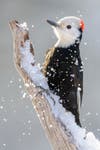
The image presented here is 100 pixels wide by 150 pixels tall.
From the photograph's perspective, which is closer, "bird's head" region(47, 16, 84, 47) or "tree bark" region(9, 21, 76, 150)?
"tree bark" region(9, 21, 76, 150)

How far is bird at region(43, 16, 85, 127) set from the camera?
293 inches

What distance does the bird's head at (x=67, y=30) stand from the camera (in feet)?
24.9

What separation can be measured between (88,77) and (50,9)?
0.95 m

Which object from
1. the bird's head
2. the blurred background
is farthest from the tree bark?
the blurred background

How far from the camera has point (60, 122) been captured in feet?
23.0

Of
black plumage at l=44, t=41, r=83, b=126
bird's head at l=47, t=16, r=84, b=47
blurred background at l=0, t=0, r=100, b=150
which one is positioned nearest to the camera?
black plumage at l=44, t=41, r=83, b=126

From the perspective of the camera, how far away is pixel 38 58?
1095 centimetres

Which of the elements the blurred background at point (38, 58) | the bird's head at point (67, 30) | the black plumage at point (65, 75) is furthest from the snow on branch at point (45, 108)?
the blurred background at point (38, 58)

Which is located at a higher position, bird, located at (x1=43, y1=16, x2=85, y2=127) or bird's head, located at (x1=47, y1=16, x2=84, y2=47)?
bird's head, located at (x1=47, y1=16, x2=84, y2=47)

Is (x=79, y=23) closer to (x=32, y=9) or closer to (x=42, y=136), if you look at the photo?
(x=42, y=136)

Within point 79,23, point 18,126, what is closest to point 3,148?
point 18,126

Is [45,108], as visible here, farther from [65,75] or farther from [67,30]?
[67,30]

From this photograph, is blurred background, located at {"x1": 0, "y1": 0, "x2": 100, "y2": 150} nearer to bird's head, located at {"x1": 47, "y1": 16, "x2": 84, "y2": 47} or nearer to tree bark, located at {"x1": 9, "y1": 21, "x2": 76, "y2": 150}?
bird's head, located at {"x1": 47, "y1": 16, "x2": 84, "y2": 47}

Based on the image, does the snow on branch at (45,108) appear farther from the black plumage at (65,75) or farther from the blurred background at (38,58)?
the blurred background at (38,58)
